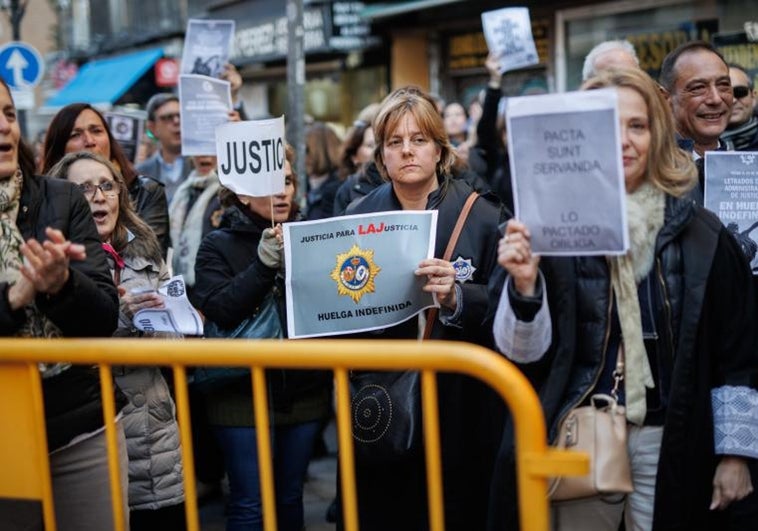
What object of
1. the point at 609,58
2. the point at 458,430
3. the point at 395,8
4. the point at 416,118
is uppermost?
the point at 395,8

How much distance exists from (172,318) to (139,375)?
27cm

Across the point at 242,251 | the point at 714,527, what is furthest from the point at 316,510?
the point at 714,527

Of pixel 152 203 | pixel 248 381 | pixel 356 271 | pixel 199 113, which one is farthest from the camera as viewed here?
pixel 199 113

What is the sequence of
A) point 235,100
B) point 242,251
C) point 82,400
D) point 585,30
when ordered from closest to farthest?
point 82,400 < point 242,251 < point 235,100 < point 585,30

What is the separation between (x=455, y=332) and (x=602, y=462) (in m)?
1.14

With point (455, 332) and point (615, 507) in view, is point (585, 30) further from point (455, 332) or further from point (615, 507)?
point (615, 507)

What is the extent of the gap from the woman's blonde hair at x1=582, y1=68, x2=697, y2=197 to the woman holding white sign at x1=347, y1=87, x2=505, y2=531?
38.0 inches

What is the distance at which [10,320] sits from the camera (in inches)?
124

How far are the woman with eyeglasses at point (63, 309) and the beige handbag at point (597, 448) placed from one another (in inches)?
58.6

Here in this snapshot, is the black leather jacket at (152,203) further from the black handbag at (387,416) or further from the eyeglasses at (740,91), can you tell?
the eyeglasses at (740,91)

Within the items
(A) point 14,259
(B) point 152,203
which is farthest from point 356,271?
(B) point 152,203

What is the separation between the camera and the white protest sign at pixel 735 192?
13.6 feet

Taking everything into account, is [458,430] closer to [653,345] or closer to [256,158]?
[653,345]

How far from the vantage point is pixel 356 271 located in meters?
3.98
